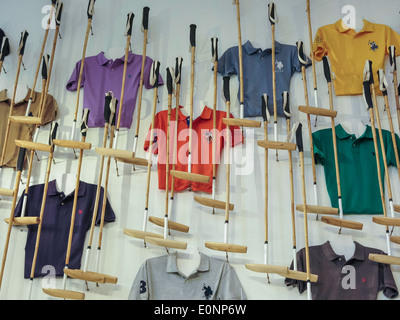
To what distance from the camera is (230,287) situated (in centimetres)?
374

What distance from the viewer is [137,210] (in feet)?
13.4

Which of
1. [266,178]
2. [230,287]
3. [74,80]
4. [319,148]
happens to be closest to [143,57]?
[74,80]

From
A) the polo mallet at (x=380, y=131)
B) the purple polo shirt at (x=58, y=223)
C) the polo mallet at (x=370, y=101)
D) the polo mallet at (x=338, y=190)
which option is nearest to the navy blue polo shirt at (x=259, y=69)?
the polo mallet at (x=338, y=190)

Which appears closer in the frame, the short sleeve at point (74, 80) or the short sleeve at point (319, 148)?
the short sleeve at point (319, 148)

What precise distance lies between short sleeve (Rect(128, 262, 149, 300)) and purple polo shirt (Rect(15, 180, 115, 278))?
43cm

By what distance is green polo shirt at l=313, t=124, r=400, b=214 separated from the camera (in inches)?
159

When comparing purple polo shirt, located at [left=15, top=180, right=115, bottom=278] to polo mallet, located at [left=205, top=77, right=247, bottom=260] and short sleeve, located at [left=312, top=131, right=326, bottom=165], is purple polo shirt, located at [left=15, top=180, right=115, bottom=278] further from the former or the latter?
short sleeve, located at [left=312, top=131, right=326, bottom=165]

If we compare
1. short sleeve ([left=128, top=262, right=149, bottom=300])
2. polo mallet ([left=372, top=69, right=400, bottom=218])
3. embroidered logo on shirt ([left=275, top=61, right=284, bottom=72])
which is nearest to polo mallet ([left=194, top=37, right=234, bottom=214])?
embroidered logo on shirt ([left=275, top=61, right=284, bottom=72])

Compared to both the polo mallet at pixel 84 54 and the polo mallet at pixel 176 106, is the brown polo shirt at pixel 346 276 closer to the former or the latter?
the polo mallet at pixel 176 106

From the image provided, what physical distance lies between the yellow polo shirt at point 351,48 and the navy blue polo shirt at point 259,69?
0.77 ft

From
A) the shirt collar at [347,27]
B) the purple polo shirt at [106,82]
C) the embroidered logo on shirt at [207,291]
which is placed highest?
the shirt collar at [347,27]

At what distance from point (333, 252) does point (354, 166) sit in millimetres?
720

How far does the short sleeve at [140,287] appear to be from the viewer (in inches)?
145
